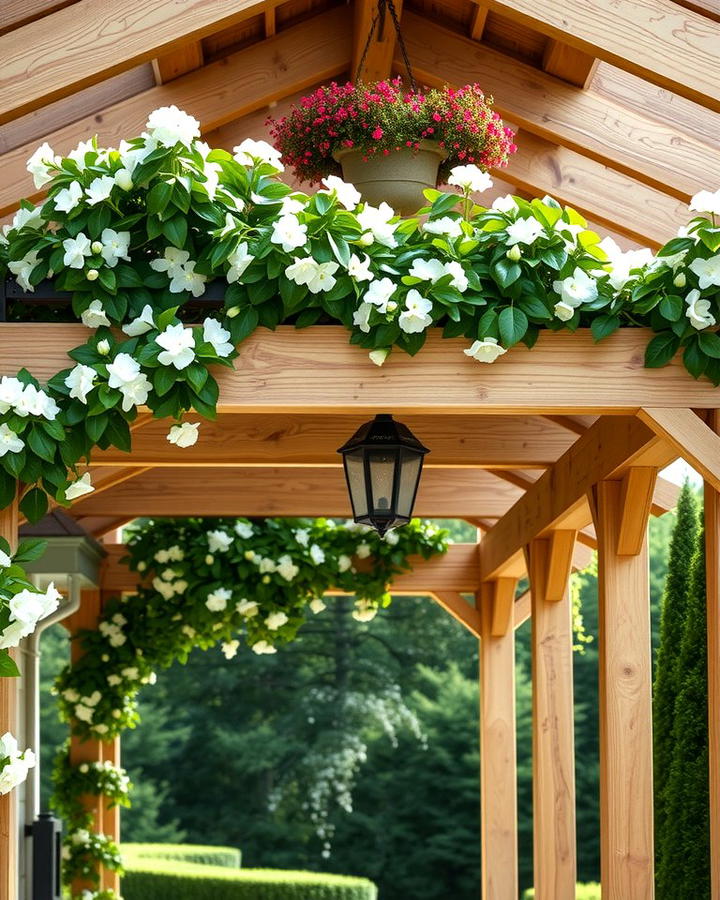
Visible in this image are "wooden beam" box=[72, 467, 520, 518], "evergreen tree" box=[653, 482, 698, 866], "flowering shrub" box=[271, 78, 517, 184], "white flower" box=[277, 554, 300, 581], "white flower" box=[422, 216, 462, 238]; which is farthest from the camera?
"white flower" box=[277, 554, 300, 581]

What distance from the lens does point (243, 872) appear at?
12.6m

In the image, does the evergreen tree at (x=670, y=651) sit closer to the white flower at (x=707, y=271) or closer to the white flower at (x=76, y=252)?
the white flower at (x=707, y=271)

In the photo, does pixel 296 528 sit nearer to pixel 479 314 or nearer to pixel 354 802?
pixel 479 314

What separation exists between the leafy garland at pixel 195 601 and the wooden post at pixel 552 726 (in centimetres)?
193

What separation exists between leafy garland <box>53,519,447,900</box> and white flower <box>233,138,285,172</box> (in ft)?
14.9

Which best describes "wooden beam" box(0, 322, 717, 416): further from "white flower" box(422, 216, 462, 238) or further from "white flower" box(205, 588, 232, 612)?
"white flower" box(205, 588, 232, 612)

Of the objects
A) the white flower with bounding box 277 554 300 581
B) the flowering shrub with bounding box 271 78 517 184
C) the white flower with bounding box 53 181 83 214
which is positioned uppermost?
the flowering shrub with bounding box 271 78 517 184

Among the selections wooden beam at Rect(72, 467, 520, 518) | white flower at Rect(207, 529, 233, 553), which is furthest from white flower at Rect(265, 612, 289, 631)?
wooden beam at Rect(72, 467, 520, 518)

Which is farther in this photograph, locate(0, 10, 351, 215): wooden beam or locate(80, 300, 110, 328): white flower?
locate(0, 10, 351, 215): wooden beam

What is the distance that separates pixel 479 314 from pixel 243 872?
10.1 m

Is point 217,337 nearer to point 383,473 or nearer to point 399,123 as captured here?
point 383,473

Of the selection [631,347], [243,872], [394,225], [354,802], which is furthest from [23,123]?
[354,802]

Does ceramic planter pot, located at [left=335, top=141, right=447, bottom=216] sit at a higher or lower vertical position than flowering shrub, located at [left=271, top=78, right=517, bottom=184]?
lower

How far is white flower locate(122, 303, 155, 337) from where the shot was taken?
3445 mm
